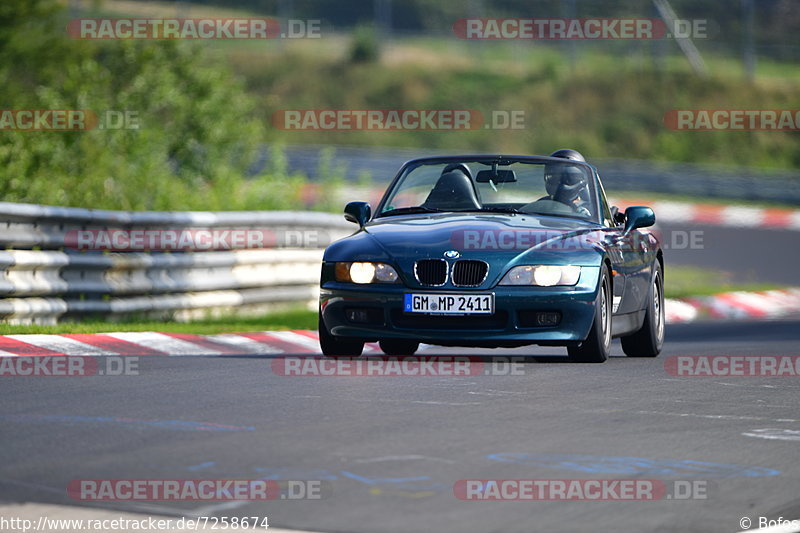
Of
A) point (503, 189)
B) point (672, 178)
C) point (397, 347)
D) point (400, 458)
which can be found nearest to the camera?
point (400, 458)

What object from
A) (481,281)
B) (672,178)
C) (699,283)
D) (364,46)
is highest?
(364,46)

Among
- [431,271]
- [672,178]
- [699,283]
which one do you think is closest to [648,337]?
[431,271]

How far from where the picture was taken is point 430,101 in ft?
198

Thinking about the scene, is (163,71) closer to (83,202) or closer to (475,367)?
(83,202)

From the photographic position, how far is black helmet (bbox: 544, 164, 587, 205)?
11.4 m

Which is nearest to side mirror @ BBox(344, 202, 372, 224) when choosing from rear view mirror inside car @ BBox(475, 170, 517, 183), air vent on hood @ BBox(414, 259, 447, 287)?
rear view mirror inside car @ BBox(475, 170, 517, 183)

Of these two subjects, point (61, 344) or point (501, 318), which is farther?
point (61, 344)

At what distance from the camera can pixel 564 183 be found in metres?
11.5

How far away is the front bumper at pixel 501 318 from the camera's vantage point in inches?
385

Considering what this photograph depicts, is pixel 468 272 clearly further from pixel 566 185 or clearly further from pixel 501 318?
pixel 566 185

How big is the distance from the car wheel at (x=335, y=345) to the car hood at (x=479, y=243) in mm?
537

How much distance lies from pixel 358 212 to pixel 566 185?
1.57 meters

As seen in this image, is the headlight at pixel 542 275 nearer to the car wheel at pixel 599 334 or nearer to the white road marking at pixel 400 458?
the car wheel at pixel 599 334

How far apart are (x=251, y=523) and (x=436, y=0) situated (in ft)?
226
